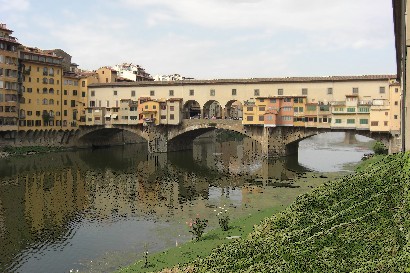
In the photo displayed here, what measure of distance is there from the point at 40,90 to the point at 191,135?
33642mm

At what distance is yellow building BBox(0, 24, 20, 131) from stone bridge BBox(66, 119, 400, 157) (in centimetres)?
1509

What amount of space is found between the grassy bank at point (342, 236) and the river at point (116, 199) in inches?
415

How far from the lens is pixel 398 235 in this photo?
10.3 m

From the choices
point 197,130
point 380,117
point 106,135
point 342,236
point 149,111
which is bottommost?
point 342,236

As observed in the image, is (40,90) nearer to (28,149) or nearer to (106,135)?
(28,149)

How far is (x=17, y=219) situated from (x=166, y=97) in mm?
54344

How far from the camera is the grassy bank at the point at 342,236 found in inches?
408

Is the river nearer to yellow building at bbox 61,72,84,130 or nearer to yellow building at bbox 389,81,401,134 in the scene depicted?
yellow building at bbox 389,81,401,134

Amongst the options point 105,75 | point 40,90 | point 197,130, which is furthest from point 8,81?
point 197,130

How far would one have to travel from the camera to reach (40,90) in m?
84.7

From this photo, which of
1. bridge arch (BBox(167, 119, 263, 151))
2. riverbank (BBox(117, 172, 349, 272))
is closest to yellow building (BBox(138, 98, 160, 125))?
bridge arch (BBox(167, 119, 263, 151))

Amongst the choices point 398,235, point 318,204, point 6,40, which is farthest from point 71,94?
point 398,235

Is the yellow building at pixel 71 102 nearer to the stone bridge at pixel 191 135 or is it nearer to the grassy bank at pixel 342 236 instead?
the stone bridge at pixel 191 135

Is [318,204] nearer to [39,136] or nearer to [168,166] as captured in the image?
[168,166]
